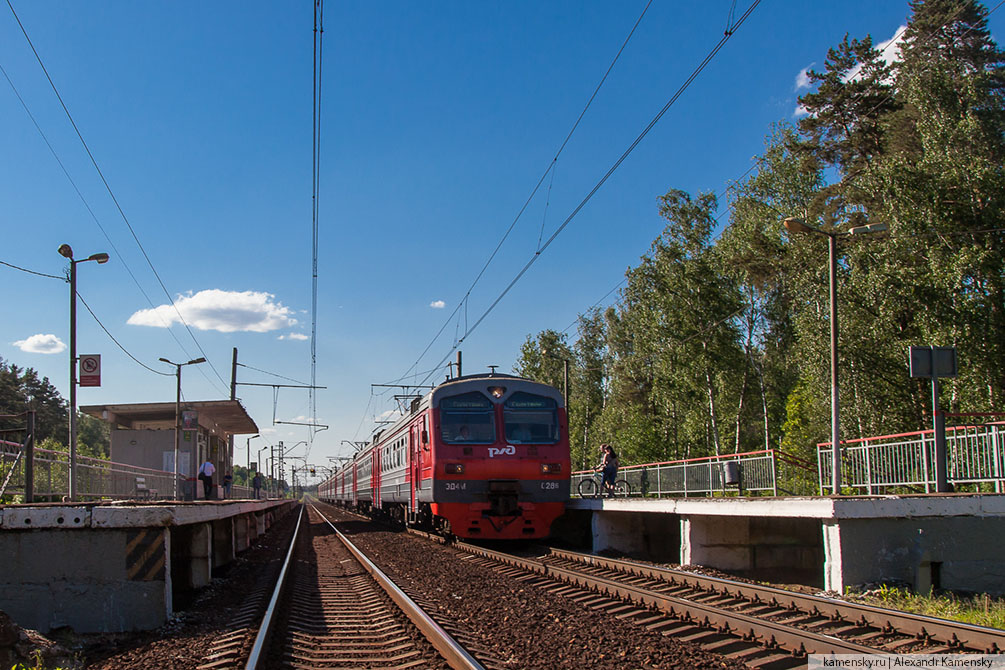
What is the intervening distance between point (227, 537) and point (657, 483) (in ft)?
29.6

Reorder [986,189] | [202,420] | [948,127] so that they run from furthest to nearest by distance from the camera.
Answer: [202,420]
[948,127]
[986,189]

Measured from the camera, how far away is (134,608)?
24.2ft

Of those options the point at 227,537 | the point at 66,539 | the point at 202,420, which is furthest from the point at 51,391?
the point at 66,539

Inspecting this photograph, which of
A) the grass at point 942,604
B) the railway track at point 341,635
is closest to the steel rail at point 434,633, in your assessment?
the railway track at point 341,635

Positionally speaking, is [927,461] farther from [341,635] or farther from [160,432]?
[160,432]

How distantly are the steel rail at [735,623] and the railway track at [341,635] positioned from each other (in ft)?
7.76

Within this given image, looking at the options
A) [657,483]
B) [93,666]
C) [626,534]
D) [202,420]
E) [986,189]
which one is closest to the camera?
[93,666]

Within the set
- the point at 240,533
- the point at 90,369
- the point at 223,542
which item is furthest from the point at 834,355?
the point at 90,369

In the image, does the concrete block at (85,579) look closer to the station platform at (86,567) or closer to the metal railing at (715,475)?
the station platform at (86,567)

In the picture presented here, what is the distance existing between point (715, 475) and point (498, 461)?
406cm

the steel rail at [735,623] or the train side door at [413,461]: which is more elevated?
the train side door at [413,461]

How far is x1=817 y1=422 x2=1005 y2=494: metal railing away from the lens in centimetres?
1059

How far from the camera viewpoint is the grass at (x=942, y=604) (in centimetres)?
745

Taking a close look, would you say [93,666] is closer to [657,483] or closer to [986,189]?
[657,483]
